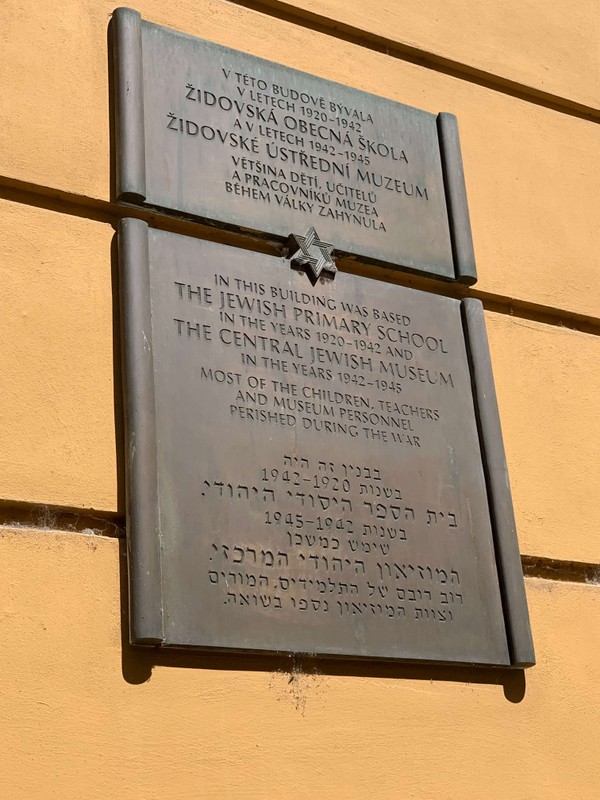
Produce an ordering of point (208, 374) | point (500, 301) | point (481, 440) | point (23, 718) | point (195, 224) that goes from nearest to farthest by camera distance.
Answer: point (23, 718), point (208, 374), point (195, 224), point (481, 440), point (500, 301)

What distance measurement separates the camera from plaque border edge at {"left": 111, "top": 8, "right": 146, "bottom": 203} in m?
3.05

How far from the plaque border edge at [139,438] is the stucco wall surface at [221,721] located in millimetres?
77

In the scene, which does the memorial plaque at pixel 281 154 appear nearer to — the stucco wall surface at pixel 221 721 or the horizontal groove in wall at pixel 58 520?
the horizontal groove in wall at pixel 58 520

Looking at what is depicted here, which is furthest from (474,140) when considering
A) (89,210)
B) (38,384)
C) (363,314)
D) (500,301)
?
(38,384)

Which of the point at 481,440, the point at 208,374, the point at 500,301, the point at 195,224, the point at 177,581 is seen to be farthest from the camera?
Answer: the point at 500,301

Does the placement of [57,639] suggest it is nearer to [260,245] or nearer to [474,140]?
[260,245]

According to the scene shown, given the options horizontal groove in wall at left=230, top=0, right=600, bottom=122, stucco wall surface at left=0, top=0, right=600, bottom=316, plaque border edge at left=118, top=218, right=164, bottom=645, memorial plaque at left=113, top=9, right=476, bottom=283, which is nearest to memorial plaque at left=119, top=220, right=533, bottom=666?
plaque border edge at left=118, top=218, right=164, bottom=645

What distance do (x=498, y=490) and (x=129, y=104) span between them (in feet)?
4.62

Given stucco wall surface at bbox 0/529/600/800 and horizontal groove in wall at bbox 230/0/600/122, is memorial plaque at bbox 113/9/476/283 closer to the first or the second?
horizontal groove in wall at bbox 230/0/600/122

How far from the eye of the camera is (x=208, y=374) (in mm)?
2971

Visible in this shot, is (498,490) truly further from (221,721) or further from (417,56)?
(417,56)

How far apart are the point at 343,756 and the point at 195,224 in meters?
1.36

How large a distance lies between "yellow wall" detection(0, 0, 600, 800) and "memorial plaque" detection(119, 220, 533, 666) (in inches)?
3.4

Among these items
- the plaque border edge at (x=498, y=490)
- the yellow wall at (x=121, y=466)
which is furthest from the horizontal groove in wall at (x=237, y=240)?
the plaque border edge at (x=498, y=490)
